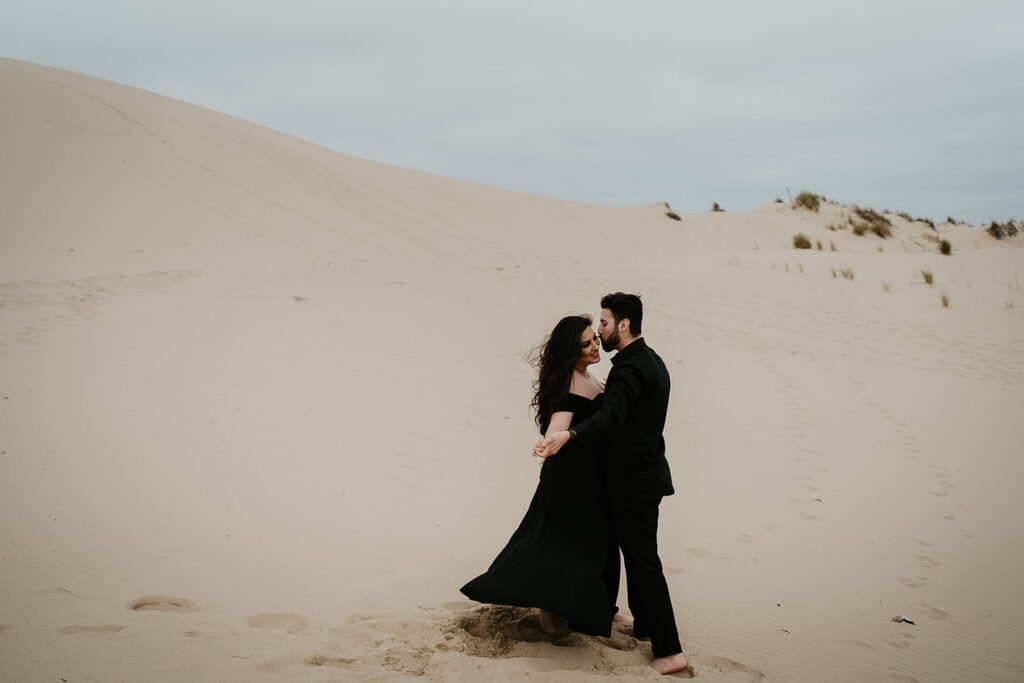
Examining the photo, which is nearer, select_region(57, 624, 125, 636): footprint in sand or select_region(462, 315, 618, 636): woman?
select_region(57, 624, 125, 636): footprint in sand

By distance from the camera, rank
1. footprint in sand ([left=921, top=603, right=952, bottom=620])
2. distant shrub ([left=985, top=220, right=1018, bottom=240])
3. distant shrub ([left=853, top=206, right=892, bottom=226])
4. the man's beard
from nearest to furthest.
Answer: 1. the man's beard
2. footprint in sand ([left=921, top=603, right=952, bottom=620])
3. distant shrub ([left=985, top=220, right=1018, bottom=240])
4. distant shrub ([left=853, top=206, right=892, bottom=226])

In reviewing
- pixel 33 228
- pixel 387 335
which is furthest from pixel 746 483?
pixel 33 228

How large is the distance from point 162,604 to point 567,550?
1.92 metres

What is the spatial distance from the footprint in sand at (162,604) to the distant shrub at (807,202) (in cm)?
2900

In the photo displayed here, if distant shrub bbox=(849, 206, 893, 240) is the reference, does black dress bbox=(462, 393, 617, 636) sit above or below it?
below

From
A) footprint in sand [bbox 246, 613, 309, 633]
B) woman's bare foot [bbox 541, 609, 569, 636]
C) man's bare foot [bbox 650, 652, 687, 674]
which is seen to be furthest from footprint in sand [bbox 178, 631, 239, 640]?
man's bare foot [bbox 650, 652, 687, 674]

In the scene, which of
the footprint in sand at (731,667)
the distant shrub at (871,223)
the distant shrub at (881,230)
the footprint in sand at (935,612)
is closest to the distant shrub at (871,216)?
the distant shrub at (871,223)

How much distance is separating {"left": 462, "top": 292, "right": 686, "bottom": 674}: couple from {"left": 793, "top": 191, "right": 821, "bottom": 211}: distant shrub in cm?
2800

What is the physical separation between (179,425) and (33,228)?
859 centimetres

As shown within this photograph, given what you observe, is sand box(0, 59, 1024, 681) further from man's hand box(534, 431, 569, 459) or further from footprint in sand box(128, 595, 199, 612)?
man's hand box(534, 431, 569, 459)

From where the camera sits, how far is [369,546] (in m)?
4.49

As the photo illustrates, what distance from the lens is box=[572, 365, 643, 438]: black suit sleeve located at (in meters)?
3.04

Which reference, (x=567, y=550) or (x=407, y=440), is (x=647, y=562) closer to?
(x=567, y=550)

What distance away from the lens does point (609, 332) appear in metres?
3.32
